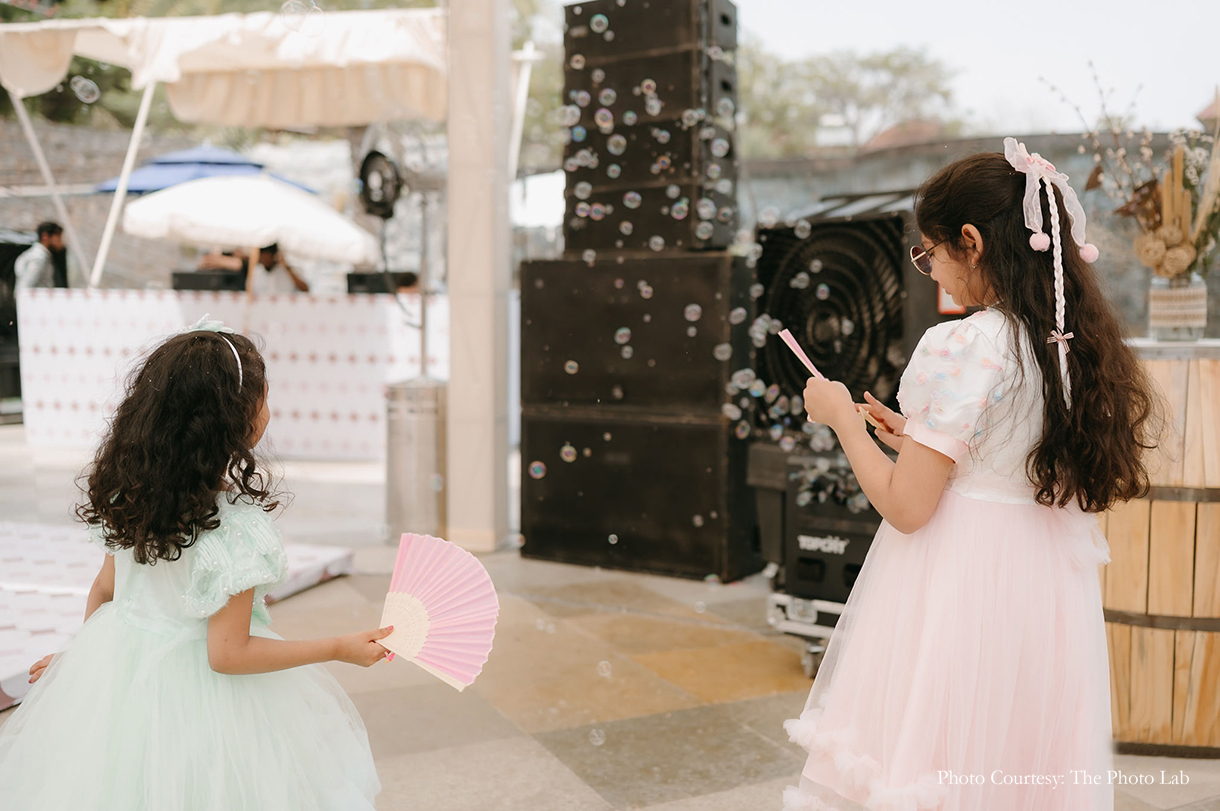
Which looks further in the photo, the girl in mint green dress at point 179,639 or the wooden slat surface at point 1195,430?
the wooden slat surface at point 1195,430

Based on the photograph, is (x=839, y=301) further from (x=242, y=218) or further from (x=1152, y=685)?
(x=242, y=218)

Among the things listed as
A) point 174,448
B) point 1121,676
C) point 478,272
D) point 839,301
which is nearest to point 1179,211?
point 839,301

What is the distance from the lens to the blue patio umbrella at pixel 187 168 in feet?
23.9

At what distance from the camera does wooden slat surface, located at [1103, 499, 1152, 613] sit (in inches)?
104

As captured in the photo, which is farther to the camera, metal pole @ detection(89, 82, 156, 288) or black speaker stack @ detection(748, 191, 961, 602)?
metal pole @ detection(89, 82, 156, 288)

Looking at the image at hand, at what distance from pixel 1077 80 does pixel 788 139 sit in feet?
19.9

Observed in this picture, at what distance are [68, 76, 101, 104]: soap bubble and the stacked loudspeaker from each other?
2.64 m

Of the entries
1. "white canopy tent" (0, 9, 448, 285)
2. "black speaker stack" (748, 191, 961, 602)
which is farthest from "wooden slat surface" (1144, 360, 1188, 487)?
"white canopy tent" (0, 9, 448, 285)

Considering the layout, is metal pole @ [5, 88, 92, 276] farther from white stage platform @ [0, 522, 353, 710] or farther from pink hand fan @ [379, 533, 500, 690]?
pink hand fan @ [379, 533, 500, 690]

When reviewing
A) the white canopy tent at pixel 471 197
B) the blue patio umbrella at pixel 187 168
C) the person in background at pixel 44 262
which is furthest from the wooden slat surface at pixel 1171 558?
the blue patio umbrella at pixel 187 168

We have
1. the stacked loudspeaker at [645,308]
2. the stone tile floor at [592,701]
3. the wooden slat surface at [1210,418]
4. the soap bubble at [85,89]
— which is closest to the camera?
the stone tile floor at [592,701]

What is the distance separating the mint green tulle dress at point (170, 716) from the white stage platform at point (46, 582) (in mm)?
1465

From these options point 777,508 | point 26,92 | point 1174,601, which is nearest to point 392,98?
point 26,92

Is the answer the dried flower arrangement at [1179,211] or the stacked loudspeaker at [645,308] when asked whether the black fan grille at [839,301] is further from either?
the dried flower arrangement at [1179,211]
